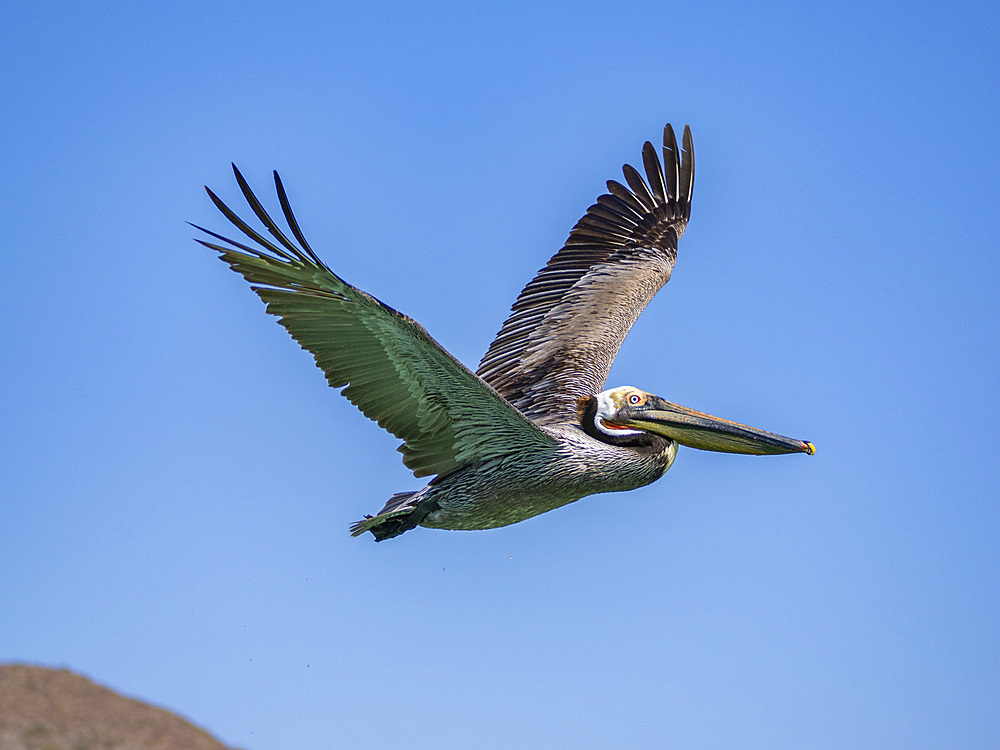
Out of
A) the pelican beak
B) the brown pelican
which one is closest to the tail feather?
the brown pelican

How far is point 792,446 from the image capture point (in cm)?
874

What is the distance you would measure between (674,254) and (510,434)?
4.37 meters

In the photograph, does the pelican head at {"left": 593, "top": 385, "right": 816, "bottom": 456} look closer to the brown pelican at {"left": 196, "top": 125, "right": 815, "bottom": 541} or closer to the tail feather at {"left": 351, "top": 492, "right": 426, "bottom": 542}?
the brown pelican at {"left": 196, "top": 125, "right": 815, "bottom": 541}

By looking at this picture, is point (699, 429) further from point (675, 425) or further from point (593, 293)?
point (593, 293)

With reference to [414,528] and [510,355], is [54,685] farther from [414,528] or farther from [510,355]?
[510,355]

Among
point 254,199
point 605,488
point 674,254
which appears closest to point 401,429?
point 605,488

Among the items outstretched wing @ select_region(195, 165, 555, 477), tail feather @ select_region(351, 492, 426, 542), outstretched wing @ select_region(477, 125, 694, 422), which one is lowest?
tail feather @ select_region(351, 492, 426, 542)

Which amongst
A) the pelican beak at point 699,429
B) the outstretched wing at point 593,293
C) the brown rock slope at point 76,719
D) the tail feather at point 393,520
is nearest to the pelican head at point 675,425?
the pelican beak at point 699,429

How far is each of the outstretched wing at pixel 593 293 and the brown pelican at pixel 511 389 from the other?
2cm

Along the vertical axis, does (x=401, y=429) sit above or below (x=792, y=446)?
below

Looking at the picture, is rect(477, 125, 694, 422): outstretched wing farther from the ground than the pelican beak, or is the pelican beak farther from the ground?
rect(477, 125, 694, 422): outstretched wing

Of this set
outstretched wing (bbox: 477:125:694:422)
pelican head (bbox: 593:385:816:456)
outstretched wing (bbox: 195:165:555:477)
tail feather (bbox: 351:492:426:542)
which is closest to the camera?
outstretched wing (bbox: 195:165:555:477)

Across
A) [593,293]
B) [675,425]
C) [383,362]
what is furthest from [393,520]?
[593,293]

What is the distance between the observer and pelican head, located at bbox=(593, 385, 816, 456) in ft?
28.2
